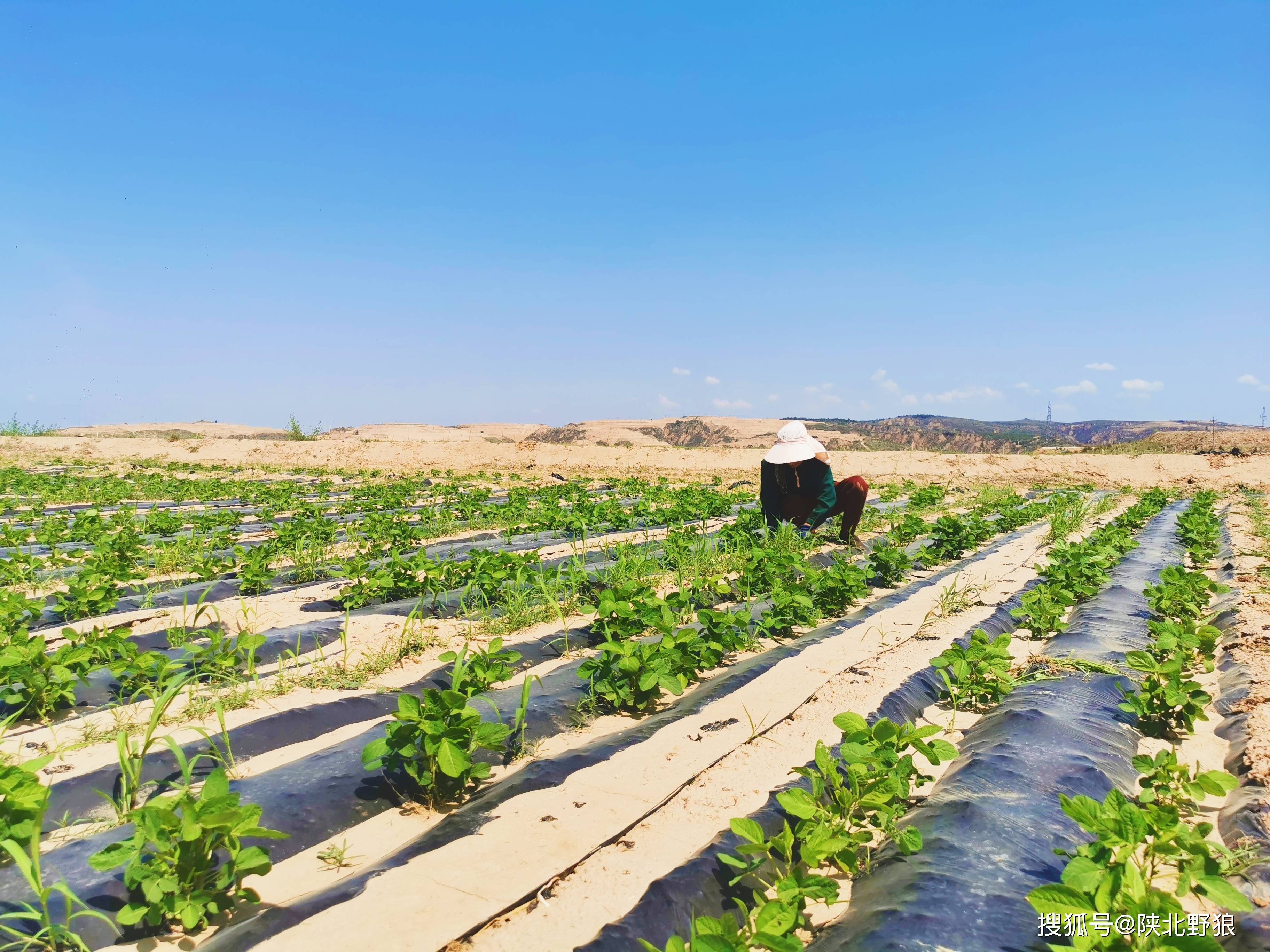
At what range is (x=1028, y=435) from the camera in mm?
50812

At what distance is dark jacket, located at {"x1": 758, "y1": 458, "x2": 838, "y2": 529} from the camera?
260 inches

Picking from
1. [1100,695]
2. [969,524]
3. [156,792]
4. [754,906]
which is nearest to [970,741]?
[1100,695]

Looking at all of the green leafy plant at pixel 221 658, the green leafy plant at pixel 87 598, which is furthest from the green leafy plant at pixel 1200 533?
the green leafy plant at pixel 87 598

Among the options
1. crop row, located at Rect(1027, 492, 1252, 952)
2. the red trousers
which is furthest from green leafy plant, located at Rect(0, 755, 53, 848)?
the red trousers

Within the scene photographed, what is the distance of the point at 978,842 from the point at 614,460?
21.6 meters

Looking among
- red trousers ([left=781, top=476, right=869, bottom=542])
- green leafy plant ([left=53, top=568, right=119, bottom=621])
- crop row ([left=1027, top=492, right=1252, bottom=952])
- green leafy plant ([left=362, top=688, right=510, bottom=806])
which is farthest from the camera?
red trousers ([left=781, top=476, right=869, bottom=542])

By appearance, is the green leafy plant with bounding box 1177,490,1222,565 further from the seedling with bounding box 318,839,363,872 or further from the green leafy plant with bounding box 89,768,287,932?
the green leafy plant with bounding box 89,768,287,932

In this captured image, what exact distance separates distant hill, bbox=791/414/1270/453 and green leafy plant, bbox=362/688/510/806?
2812cm

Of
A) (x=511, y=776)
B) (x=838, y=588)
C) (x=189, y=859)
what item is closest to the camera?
(x=189, y=859)

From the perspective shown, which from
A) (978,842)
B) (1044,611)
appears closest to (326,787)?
(978,842)

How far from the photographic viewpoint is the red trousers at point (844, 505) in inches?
269

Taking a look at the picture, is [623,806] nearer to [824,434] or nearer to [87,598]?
[87,598]

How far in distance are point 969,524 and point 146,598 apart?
8.29 m

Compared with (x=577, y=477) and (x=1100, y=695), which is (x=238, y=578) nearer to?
(x=1100, y=695)
